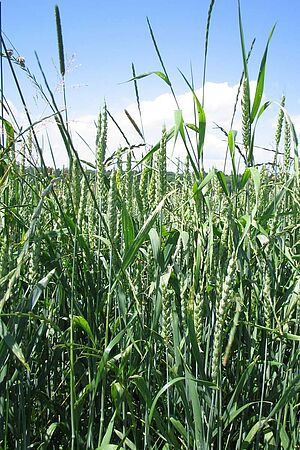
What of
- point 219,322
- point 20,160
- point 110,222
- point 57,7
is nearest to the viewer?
point 219,322

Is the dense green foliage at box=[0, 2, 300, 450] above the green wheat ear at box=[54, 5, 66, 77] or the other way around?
the other way around

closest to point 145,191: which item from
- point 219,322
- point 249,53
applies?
point 249,53

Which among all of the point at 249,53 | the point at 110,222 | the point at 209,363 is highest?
the point at 249,53

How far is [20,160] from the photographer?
174cm

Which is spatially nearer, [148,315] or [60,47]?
[60,47]

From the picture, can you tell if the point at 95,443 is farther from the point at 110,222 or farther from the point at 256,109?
the point at 256,109

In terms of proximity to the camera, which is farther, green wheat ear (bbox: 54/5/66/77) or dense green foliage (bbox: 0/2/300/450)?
green wheat ear (bbox: 54/5/66/77)

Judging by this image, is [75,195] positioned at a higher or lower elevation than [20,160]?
lower

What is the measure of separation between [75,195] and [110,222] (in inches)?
9.2

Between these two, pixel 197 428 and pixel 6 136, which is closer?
pixel 197 428

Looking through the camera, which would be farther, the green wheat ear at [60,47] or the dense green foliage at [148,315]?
the green wheat ear at [60,47]

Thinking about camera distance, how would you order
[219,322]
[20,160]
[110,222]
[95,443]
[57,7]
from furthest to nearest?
[20,160], [95,443], [57,7], [110,222], [219,322]

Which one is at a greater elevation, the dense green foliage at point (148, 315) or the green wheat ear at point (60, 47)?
the green wheat ear at point (60, 47)

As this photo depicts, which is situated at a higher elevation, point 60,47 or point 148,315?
point 60,47
